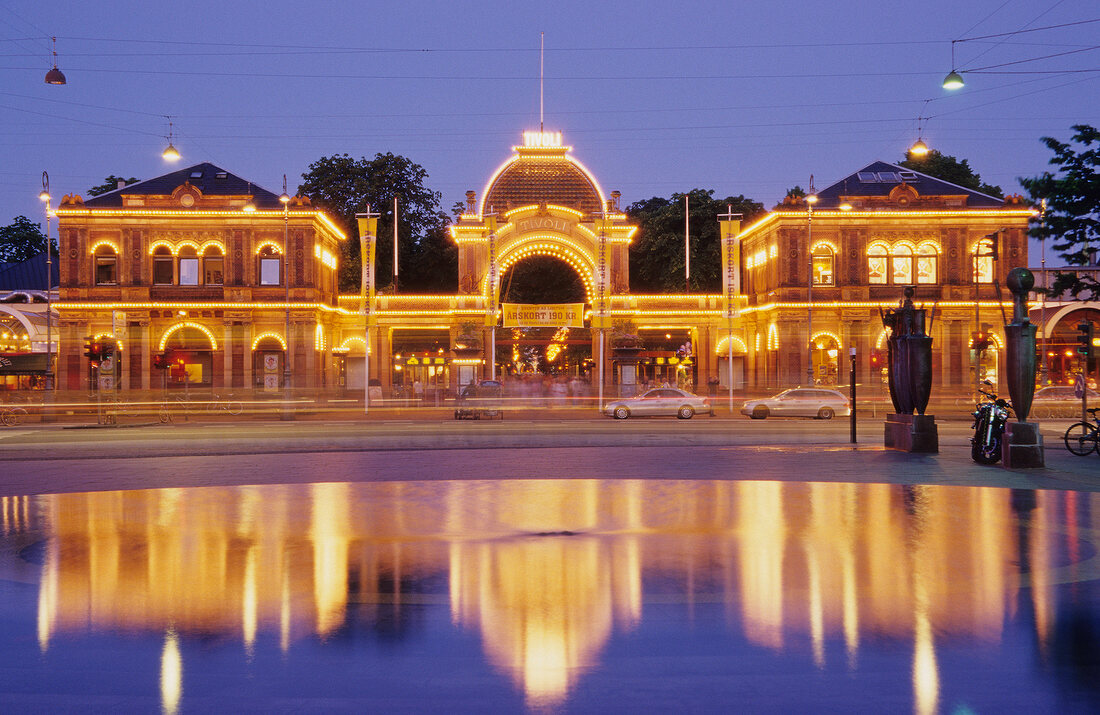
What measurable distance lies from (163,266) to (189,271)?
1.68 m

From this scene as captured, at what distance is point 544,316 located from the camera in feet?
173

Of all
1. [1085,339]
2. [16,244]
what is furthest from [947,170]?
[16,244]

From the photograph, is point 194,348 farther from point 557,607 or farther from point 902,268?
point 557,607

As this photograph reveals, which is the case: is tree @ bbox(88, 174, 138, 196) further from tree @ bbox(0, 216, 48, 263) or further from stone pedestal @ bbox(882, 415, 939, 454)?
stone pedestal @ bbox(882, 415, 939, 454)

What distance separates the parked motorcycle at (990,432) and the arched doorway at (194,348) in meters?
45.6

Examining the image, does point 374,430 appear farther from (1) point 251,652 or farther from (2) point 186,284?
(2) point 186,284

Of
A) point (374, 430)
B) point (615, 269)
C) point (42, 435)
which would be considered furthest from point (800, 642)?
point (615, 269)

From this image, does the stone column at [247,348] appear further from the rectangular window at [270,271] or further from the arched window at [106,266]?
the arched window at [106,266]

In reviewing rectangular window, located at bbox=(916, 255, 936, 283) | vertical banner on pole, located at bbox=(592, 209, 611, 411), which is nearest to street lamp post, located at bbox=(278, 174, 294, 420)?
vertical banner on pole, located at bbox=(592, 209, 611, 411)

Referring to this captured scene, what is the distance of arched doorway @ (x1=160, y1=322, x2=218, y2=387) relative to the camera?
53062 mm

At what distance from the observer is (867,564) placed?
8.94 metres

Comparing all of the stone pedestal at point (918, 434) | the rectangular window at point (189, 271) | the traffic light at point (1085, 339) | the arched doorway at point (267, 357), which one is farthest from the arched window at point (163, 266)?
the traffic light at point (1085, 339)

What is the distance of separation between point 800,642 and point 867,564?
2720mm

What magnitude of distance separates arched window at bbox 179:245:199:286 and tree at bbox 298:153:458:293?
44.7ft
